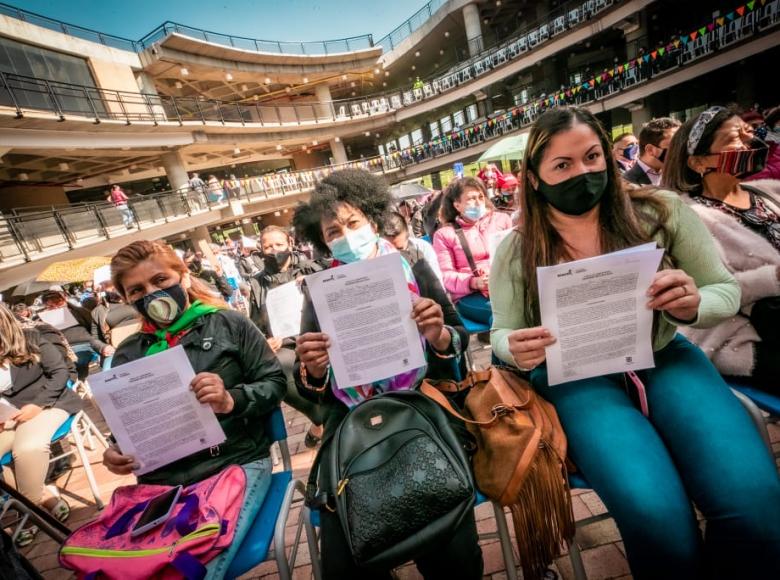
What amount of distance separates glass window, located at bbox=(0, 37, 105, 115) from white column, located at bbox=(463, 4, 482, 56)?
18632mm

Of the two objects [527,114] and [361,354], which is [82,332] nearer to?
[361,354]

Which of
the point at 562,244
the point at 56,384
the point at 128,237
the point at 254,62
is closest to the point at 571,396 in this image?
the point at 562,244

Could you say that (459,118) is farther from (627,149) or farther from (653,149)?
(653,149)

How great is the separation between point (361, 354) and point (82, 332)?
197 inches

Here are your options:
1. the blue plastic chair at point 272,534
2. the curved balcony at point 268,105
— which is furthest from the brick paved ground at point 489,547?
the curved balcony at point 268,105

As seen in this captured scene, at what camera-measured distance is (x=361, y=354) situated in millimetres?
1313

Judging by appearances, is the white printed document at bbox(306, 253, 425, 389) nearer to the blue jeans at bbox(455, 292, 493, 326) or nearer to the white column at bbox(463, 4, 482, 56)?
the blue jeans at bbox(455, 292, 493, 326)

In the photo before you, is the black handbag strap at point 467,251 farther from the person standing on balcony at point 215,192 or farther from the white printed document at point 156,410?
the person standing on balcony at point 215,192

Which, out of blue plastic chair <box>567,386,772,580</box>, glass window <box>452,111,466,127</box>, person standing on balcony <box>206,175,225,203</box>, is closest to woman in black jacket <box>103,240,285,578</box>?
blue plastic chair <box>567,386,772,580</box>

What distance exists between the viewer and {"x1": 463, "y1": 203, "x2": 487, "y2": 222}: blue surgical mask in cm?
319

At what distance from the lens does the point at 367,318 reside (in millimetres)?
1284

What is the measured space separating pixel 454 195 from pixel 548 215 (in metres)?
1.98

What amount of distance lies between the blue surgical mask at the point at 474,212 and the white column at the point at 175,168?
17.1m

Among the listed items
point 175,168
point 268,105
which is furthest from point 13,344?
point 268,105
